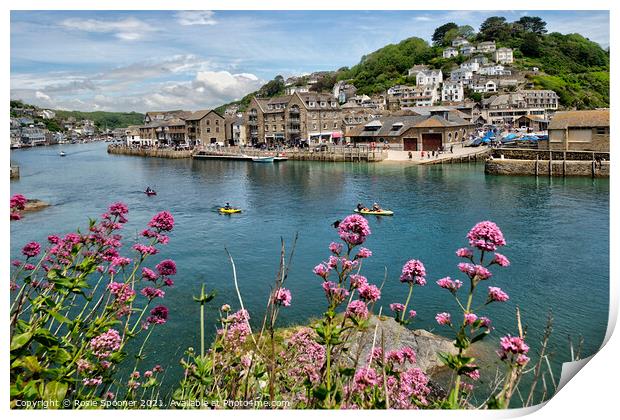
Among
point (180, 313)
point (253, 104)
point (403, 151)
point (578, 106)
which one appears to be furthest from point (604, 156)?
point (253, 104)

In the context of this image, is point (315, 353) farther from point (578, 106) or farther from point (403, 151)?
point (403, 151)

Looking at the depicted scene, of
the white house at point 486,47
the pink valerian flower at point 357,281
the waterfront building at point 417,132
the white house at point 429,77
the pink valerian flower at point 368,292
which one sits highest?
the white house at point 486,47

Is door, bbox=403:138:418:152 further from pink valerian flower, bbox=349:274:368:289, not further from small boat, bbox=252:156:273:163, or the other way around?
pink valerian flower, bbox=349:274:368:289

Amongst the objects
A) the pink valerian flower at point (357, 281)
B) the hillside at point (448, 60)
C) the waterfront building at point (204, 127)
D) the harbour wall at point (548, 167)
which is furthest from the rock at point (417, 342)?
the waterfront building at point (204, 127)

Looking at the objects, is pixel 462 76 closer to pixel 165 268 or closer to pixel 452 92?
pixel 452 92

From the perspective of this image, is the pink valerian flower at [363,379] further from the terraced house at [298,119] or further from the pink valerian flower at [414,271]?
the terraced house at [298,119]

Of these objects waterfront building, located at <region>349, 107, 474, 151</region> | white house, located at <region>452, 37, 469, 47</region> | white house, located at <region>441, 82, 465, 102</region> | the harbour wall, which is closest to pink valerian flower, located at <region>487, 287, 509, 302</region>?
the harbour wall
